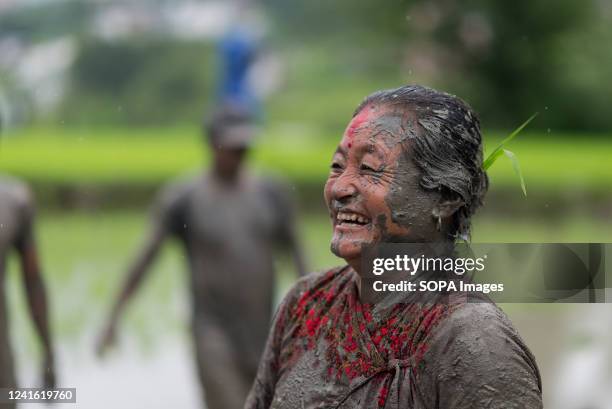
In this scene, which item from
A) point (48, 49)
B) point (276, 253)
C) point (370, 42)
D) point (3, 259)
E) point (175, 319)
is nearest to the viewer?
point (3, 259)

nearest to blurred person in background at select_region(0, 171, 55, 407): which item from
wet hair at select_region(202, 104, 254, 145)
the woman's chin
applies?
wet hair at select_region(202, 104, 254, 145)

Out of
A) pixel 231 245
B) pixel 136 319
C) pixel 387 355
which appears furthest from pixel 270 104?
pixel 387 355

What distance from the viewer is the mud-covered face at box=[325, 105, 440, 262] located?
282 centimetres

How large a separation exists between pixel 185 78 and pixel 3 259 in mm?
25107

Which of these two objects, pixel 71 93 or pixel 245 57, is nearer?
pixel 245 57

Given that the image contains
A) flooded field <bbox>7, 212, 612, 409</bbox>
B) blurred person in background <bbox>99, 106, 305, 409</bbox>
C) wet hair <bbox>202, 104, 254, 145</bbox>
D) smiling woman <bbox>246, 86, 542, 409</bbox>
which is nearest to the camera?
smiling woman <bbox>246, 86, 542, 409</bbox>

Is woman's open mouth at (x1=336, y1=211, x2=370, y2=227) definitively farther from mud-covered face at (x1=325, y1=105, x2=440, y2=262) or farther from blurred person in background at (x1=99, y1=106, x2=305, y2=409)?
blurred person in background at (x1=99, y1=106, x2=305, y2=409)

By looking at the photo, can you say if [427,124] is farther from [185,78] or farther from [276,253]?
[185,78]

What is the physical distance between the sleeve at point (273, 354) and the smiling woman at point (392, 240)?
0.27ft

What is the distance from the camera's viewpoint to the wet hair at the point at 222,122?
7.67 meters

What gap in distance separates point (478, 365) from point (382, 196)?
1.46ft

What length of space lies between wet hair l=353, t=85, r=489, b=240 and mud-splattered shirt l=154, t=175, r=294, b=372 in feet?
14.1

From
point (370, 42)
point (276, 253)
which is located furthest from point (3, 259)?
point (370, 42)

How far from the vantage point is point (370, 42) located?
112 ft
